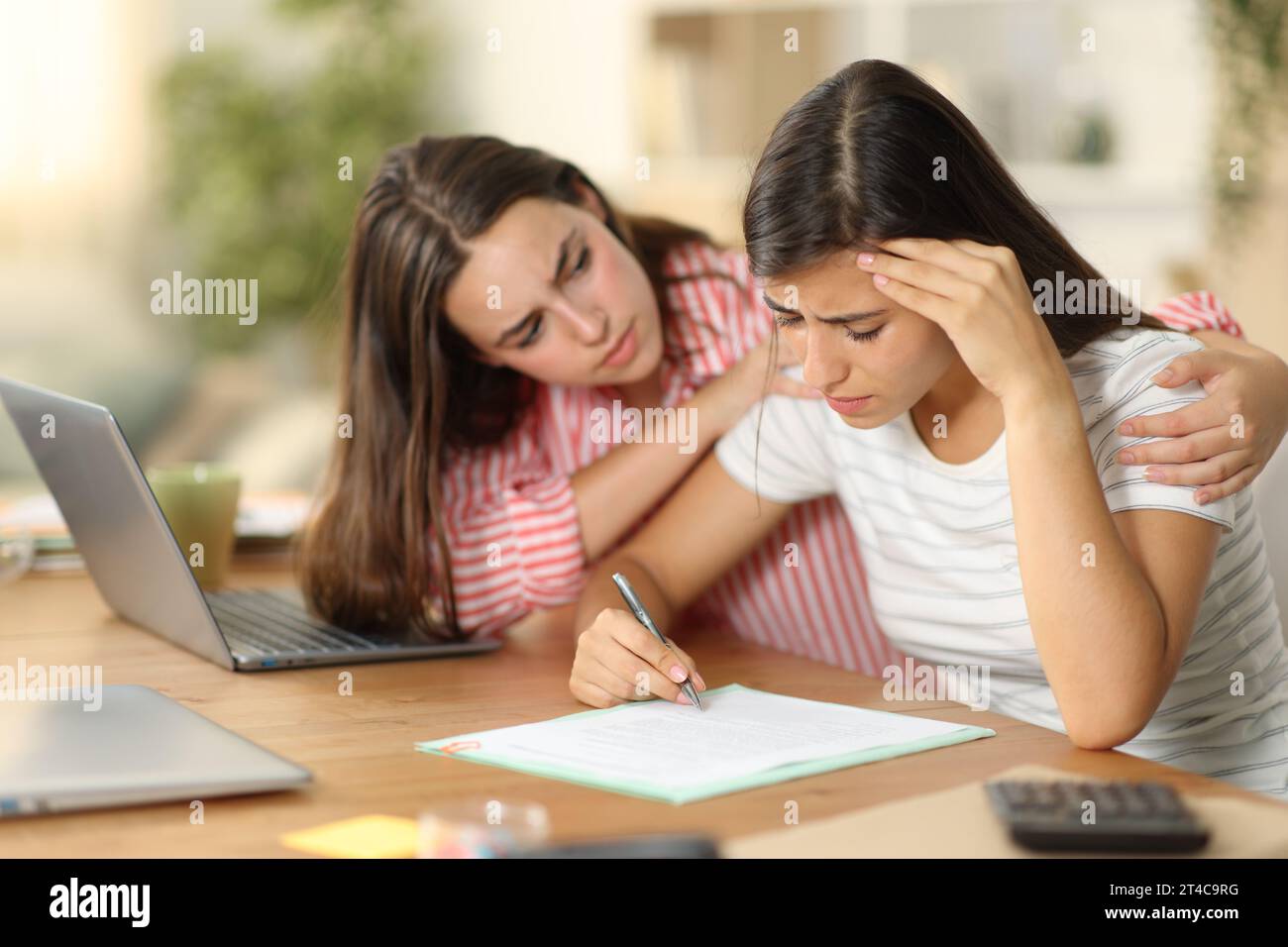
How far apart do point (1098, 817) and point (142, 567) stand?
0.91 m

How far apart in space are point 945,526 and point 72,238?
13.0ft

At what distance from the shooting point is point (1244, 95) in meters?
3.11

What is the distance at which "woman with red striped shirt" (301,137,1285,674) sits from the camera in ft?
4.71

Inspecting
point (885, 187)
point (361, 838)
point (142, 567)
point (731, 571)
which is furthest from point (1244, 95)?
point (361, 838)

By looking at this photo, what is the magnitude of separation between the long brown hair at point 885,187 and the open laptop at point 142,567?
52 cm

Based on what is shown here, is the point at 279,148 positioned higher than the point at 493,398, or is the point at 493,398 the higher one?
the point at 279,148

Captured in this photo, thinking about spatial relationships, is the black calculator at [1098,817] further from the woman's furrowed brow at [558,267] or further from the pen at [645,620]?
the woman's furrowed brow at [558,267]

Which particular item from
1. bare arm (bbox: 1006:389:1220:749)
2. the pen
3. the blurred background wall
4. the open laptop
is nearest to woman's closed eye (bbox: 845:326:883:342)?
bare arm (bbox: 1006:389:1220:749)

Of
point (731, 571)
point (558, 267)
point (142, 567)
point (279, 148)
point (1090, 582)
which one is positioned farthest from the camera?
point (279, 148)

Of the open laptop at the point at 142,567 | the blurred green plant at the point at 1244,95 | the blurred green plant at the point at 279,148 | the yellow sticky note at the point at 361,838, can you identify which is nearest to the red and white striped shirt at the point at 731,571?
the open laptop at the point at 142,567

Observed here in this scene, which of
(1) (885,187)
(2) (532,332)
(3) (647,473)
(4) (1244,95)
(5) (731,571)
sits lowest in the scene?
(5) (731,571)

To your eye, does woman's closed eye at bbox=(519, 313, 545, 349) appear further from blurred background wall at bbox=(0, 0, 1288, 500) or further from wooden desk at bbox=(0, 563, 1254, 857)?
A: blurred background wall at bbox=(0, 0, 1288, 500)

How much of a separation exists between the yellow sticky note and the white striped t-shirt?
59cm

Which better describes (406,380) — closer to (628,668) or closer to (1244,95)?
(628,668)
